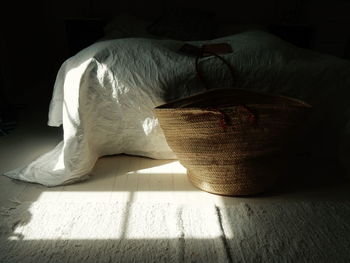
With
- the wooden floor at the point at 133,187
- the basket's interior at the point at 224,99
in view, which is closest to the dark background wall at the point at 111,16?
the wooden floor at the point at 133,187

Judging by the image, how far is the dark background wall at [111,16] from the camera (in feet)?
9.77

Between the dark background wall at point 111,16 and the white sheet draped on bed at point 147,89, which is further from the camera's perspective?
the dark background wall at point 111,16

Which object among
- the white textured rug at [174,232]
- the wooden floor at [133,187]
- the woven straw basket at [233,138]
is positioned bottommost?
the wooden floor at [133,187]

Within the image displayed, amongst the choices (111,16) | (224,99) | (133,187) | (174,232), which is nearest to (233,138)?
(224,99)

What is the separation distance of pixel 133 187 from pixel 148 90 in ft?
1.46

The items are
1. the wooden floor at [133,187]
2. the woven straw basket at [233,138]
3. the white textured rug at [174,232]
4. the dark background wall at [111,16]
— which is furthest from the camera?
the dark background wall at [111,16]

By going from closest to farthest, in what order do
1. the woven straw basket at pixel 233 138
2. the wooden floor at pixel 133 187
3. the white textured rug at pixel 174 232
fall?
1. the white textured rug at pixel 174 232
2. the woven straw basket at pixel 233 138
3. the wooden floor at pixel 133 187

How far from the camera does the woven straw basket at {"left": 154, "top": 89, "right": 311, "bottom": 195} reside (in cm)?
126

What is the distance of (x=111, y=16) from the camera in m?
3.07

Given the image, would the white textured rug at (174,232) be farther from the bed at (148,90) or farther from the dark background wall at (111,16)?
the dark background wall at (111,16)

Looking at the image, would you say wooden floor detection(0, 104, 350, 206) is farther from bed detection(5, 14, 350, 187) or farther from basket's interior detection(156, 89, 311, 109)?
basket's interior detection(156, 89, 311, 109)

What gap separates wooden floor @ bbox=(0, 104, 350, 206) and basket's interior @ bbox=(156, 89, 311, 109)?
14.6 inches

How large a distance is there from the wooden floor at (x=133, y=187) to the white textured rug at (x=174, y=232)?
0.06m

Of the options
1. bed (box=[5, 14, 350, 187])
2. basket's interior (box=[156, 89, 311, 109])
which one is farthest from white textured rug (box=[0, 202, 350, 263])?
basket's interior (box=[156, 89, 311, 109])
